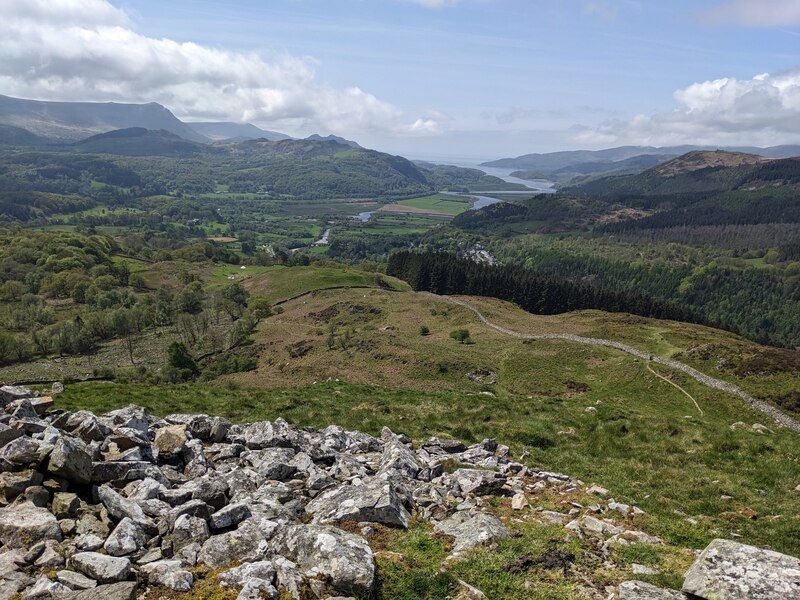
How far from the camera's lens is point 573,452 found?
24.4 m

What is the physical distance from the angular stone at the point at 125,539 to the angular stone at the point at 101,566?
0.66 metres

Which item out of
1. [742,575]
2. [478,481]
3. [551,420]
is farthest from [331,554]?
[551,420]

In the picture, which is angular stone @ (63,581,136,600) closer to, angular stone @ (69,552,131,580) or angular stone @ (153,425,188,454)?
angular stone @ (69,552,131,580)

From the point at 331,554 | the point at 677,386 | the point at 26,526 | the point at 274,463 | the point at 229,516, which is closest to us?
the point at 331,554

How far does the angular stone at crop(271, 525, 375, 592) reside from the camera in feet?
34.8

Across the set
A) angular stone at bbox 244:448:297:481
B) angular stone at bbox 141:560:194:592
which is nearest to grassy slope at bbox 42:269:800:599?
angular stone at bbox 141:560:194:592

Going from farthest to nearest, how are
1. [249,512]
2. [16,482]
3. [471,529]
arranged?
[249,512], [471,529], [16,482]

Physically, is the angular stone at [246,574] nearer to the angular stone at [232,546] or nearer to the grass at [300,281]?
the angular stone at [232,546]

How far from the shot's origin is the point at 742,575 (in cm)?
960

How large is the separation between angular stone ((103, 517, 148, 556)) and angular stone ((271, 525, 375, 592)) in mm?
3423

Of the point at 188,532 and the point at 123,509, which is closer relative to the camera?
the point at 188,532

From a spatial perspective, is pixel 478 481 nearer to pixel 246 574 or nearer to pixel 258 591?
pixel 246 574

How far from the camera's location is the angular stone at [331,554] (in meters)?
10.6

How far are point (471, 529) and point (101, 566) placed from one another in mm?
9499
